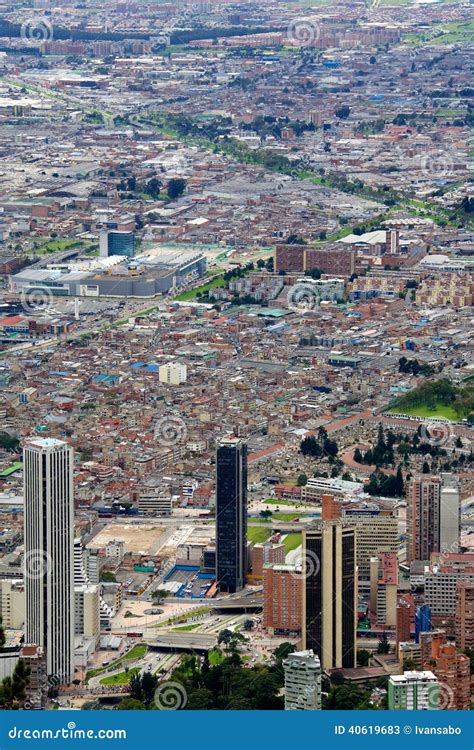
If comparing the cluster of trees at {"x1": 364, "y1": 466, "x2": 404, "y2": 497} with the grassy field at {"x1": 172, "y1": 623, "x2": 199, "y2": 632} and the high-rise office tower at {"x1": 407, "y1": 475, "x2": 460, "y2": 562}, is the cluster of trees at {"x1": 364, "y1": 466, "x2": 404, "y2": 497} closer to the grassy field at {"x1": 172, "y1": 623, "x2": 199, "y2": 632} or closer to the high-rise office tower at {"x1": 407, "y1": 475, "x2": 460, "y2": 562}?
the high-rise office tower at {"x1": 407, "y1": 475, "x2": 460, "y2": 562}

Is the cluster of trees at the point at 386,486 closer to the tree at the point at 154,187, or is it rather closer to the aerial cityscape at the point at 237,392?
the aerial cityscape at the point at 237,392

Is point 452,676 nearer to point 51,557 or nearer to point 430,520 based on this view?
point 51,557

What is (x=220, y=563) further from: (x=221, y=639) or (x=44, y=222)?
(x=44, y=222)

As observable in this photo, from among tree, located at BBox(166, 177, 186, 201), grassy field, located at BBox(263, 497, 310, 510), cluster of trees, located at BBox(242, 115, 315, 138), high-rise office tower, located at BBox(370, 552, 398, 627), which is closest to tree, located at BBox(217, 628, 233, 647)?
high-rise office tower, located at BBox(370, 552, 398, 627)

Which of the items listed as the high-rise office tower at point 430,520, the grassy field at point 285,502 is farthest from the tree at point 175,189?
the high-rise office tower at point 430,520

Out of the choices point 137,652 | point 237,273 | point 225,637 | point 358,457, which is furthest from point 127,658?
point 237,273

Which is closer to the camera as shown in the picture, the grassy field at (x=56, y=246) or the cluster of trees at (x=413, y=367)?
the cluster of trees at (x=413, y=367)

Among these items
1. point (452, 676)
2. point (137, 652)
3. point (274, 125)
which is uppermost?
point (452, 676)

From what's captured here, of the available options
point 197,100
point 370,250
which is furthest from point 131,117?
point 370,250
